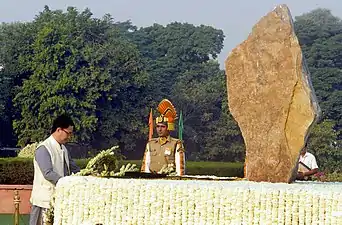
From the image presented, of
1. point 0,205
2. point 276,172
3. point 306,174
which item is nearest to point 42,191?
point 276,172

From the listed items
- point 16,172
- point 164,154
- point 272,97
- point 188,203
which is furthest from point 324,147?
point 188,203

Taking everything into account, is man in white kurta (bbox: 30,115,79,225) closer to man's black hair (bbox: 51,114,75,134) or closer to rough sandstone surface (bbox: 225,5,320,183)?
man's black hair (bbox: 51,114,75,134)

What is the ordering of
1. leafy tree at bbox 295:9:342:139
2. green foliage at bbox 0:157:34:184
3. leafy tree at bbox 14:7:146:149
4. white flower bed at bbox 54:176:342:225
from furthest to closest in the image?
leafy tree at bbox 295:9:342:139 → leafy tree at bbox 14:7:146:149 → green foliage at bbox 0:157:34:184 → white flower bed at bbox 54:176:342:225

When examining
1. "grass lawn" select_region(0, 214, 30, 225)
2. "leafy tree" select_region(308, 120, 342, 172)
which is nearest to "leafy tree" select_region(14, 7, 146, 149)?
"leafy tree" select_region(308, 120, 342, 172)

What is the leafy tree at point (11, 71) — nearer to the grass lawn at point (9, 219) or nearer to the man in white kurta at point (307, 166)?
the grass lawn at point (9, 219)

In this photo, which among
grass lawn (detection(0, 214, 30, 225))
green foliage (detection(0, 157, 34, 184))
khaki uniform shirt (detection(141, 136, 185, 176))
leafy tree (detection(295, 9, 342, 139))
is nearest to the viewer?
khaki uniform shirt (detection(141, 136, 185, 176))

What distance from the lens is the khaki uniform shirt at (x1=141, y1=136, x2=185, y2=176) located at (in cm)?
790

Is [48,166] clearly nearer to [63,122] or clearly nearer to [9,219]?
[63,122]

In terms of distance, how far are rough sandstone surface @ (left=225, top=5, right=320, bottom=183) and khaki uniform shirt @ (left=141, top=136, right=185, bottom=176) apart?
2.02m

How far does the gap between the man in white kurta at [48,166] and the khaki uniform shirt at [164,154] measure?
1.46 m

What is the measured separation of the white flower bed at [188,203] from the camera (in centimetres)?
465

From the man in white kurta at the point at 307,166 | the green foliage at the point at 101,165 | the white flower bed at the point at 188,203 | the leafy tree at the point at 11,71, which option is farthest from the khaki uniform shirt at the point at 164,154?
the leafy tree at the point at 11,71

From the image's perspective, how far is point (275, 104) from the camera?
5730 mm

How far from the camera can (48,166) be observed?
626 centimetres
